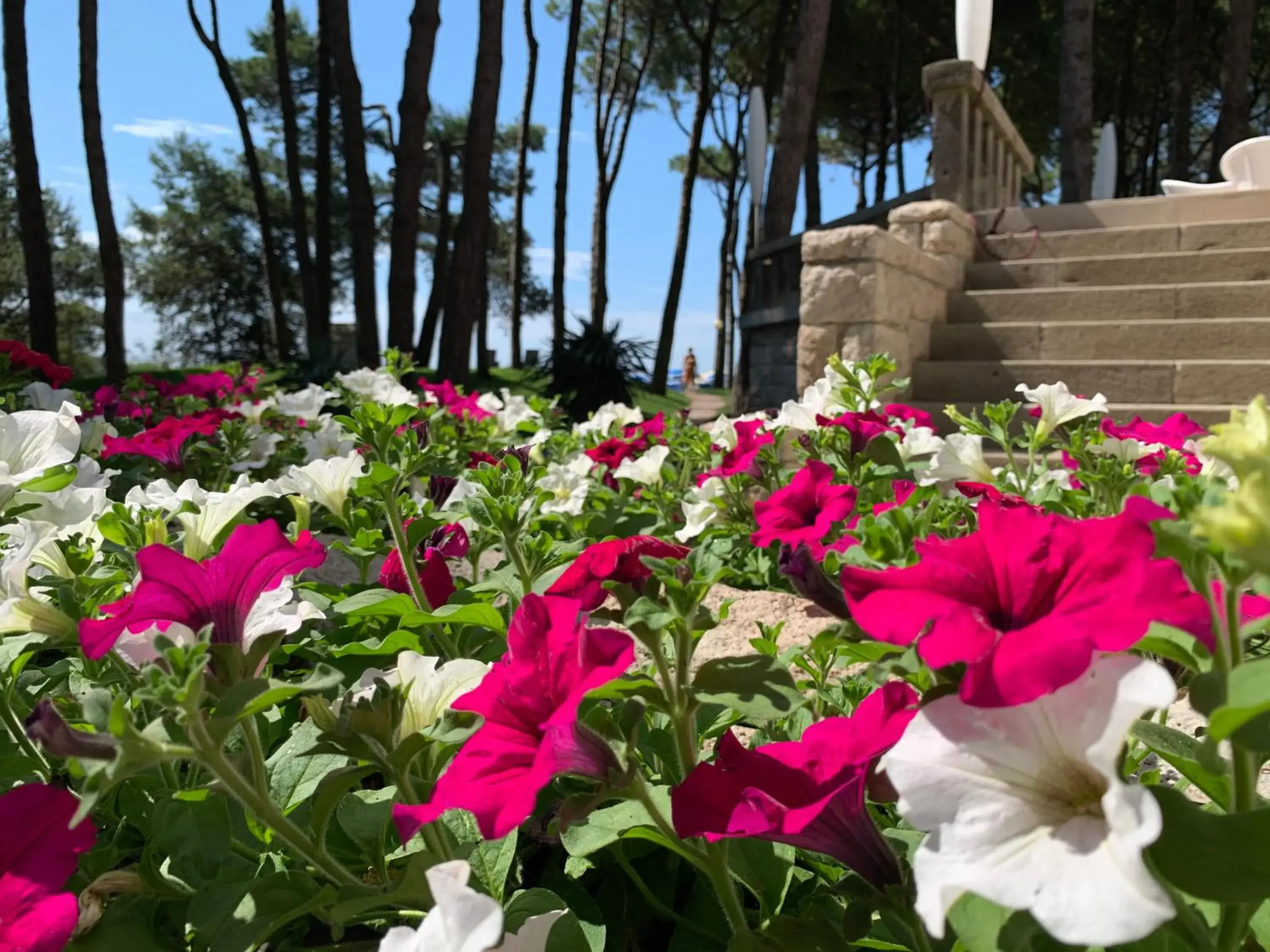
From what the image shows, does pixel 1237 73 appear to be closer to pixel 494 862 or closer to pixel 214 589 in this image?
pixel 494 862

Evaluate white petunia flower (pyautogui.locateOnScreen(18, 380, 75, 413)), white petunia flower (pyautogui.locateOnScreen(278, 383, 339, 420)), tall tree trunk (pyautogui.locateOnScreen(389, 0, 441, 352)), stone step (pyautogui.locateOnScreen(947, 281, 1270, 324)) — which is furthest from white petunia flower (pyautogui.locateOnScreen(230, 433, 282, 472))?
tall tree trunk (pyautogui.locateOnScreen(389, 0, 441, 352))

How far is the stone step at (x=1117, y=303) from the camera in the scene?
21.5ft

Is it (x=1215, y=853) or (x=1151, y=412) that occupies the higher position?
(x=1151, y=412)

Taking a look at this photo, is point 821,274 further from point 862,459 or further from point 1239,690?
point 1239,690

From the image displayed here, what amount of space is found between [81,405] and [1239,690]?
4234mm

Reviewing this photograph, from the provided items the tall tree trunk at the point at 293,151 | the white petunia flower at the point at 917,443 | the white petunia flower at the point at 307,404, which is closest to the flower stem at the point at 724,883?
the white petunia flower at the point at 917,443

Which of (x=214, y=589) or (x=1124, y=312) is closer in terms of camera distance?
(x=214, y=589)

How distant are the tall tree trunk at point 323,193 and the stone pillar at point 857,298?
825 centimetres

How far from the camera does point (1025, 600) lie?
0.62 m

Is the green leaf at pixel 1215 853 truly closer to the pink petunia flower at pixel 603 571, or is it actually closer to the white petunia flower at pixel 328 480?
the pink petunia flower at pixel 603 571

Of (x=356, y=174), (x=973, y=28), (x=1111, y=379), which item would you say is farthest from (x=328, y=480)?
(x=356, y=174)

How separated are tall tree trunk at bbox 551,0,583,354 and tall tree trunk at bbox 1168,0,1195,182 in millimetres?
10865

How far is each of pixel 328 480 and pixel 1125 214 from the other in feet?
27.7

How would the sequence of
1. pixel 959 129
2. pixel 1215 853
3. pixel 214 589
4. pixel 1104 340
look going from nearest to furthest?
pixel 1215 853 < pixel 214 589 < pixel 1104 340 < pixel 959 129
